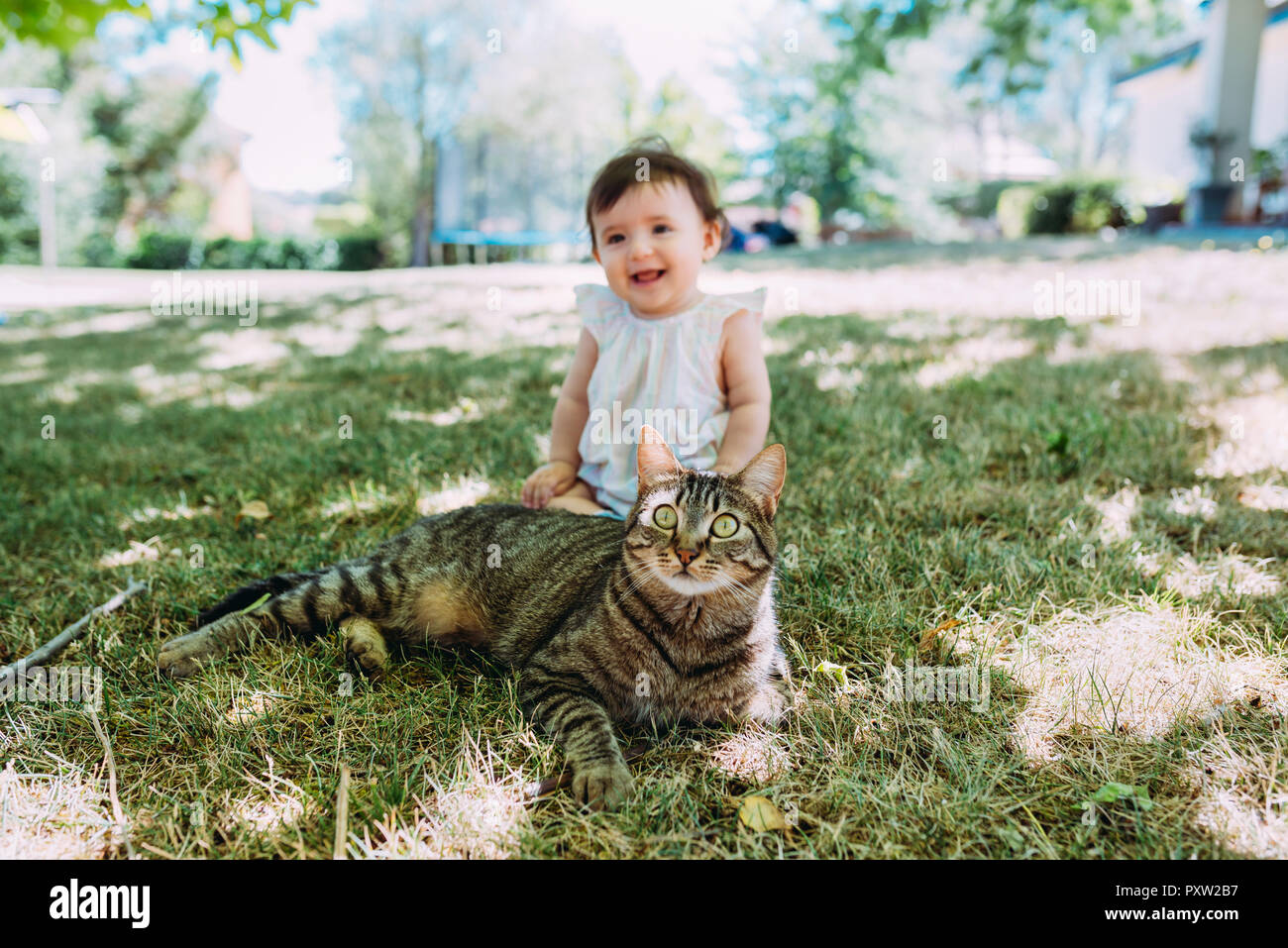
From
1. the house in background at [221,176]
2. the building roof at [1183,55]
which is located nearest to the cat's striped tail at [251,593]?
the building roof at [1183,55]

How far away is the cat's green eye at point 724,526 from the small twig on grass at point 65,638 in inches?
77.8

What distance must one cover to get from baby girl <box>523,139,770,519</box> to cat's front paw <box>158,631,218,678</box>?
1230 millimetres

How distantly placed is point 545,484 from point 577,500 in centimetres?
15

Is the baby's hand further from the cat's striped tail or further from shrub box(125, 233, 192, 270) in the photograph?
shrub box(125, 233, 192, 270)

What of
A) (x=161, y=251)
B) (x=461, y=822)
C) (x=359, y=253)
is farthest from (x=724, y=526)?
(x=161, y=251)

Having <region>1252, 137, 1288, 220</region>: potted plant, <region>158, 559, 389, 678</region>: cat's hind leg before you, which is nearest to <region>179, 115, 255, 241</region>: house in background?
<region>1252, 137, 1288, 220</region>: potted plant

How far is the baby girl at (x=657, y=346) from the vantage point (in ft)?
9.52

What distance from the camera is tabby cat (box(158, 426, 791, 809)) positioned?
198 centimetres

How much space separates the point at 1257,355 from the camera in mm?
5059

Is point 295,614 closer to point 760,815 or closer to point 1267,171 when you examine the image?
point 760,815

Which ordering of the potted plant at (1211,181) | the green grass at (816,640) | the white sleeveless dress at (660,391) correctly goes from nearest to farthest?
the green grass at (816,640), the white sleeveless dress at (660,391), the potted plant at (1211,181)

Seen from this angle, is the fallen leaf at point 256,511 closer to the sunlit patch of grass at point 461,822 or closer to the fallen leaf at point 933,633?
the sunlit patch of grass at point 461,822

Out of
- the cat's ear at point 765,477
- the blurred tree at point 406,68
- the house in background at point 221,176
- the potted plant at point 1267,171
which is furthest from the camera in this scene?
the house in background at point 221,176
